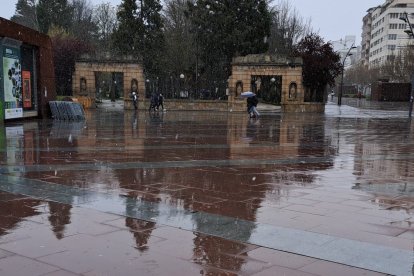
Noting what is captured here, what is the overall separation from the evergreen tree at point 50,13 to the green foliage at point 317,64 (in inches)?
1391

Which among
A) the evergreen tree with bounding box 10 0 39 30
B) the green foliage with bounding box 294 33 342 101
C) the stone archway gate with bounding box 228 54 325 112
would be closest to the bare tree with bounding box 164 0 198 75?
the stone archway gate with bounding box 228 54 325 112

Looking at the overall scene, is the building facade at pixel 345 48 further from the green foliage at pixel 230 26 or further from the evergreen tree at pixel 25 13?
the evergreen tree at pixel 25 13

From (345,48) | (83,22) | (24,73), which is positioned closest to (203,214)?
(24,73)

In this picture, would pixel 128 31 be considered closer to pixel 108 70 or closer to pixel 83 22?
pixel 108 70

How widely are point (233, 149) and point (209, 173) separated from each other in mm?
4019

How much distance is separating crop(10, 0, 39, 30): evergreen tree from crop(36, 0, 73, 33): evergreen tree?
3.75m

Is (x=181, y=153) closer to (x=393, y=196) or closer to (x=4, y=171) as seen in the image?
(x=4, y=171)

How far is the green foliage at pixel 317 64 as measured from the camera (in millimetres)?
42250

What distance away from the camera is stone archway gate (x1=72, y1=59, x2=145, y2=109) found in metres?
39.7

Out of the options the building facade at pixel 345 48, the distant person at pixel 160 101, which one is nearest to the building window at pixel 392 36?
the building facade at pixel 345 48

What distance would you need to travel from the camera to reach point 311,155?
11508 millimetres

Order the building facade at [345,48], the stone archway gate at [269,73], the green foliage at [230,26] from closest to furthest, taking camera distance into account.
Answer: the stone archway gate at [269,73], the green foliage at [230,26], the building facade at [345,48]

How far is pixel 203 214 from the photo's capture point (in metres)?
Answer: 5.56

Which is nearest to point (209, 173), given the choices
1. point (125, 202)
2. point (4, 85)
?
point (125, 202)
